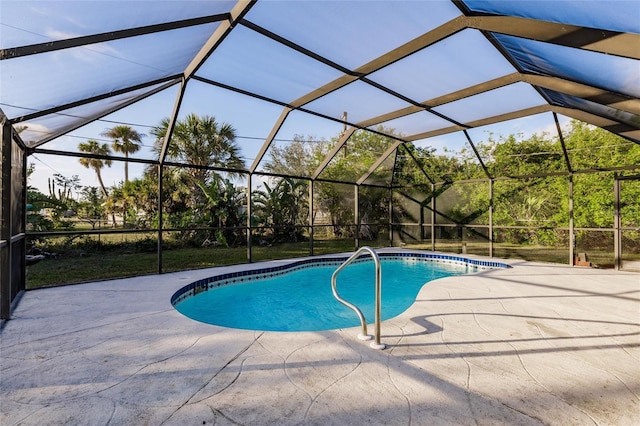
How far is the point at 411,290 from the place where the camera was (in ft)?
23.2

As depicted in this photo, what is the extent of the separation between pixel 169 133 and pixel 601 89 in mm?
6636

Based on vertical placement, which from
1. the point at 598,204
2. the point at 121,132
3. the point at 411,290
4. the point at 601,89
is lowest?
the point at 411,290

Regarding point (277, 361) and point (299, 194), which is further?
point (299, 194)

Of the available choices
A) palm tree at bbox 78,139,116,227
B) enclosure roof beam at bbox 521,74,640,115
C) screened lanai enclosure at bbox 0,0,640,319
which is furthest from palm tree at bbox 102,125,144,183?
enclosure roof beam at bbox 521,74,640,115

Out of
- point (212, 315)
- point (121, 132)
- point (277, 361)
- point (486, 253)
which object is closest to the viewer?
point (277, 361)

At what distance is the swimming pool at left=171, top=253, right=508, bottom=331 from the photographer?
4.98 m

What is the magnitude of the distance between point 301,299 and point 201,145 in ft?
29.3

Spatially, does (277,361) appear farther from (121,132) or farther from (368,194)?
(121,132)

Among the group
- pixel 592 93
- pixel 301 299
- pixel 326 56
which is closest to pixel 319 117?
pixel 326 56

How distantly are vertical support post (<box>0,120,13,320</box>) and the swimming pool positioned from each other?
1894 mm

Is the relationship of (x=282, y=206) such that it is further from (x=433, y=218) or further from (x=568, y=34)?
(x=568, y=34)

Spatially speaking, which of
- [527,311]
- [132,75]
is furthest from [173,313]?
[527,311]

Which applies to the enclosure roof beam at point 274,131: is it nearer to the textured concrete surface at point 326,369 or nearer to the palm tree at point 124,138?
the textured concrete surface at point 326,369

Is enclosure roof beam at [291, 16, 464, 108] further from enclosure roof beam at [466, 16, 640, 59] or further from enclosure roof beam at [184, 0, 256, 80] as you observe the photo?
enclosure roof beam at [184, 0, 256, 80]
